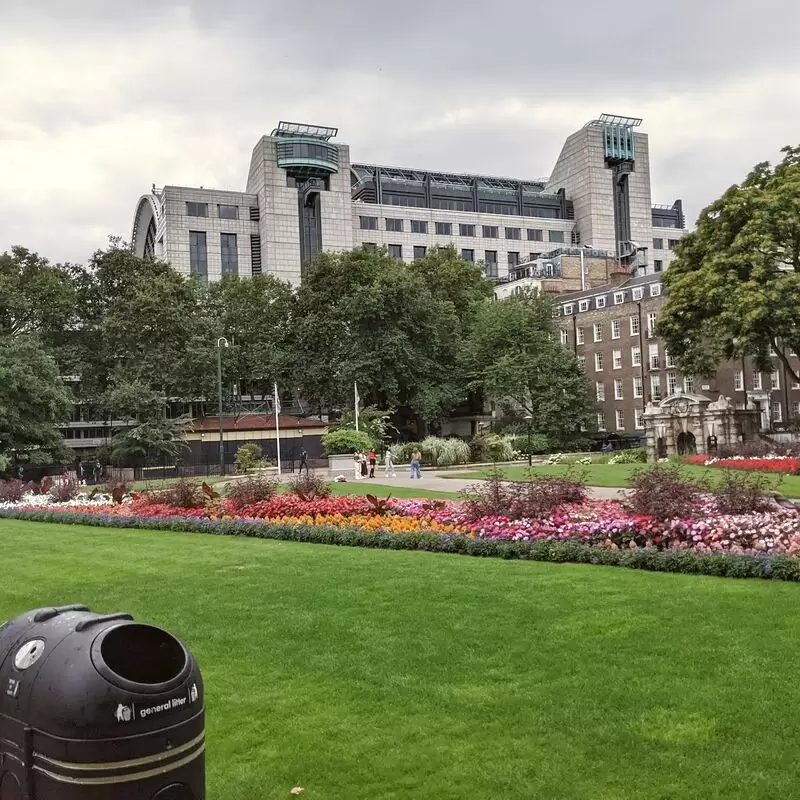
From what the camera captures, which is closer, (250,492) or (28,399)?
(250,492)

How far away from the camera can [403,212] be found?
343ft

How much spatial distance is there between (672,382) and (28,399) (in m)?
45.4

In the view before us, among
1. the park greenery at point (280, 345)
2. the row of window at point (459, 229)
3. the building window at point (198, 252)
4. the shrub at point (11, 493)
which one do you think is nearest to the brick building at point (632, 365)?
the park greenery at point (280, 345)

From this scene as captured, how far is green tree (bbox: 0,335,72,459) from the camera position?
4256 cm

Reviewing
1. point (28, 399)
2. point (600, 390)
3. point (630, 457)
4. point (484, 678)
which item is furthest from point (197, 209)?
point (484, 678)

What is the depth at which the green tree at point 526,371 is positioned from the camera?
2459 inches

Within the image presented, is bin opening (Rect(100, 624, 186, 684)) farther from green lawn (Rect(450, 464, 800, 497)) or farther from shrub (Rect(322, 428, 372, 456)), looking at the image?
shrub (Rect(322, 428, 372, 456))

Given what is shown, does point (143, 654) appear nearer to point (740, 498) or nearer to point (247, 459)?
point (740, 498)

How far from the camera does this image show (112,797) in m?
3.10

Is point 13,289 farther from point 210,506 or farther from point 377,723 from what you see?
point 377,723

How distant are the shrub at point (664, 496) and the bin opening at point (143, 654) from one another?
9865mm

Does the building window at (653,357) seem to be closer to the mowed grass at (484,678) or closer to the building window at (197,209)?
the building window at (197,209)

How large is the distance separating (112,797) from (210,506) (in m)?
17.0

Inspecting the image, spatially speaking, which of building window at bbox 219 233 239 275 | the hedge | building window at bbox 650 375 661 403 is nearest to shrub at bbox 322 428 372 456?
the hedge
